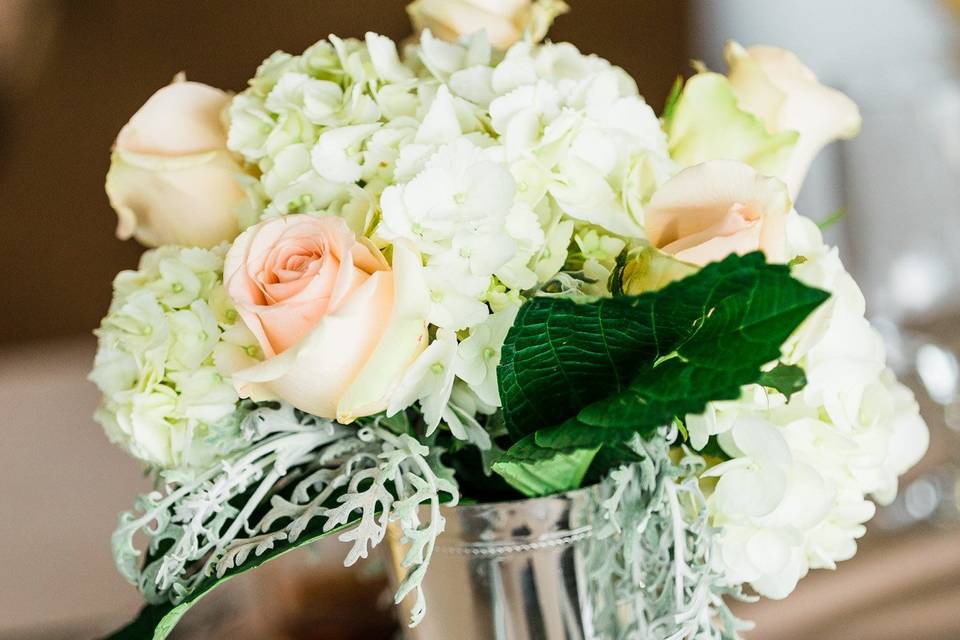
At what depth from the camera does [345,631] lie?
2.03 feet

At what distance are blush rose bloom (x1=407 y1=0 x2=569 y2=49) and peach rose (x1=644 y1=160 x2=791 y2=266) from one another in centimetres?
14

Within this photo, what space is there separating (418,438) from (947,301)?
731 mm

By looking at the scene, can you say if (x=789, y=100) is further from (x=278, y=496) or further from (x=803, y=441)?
(x=278, y=496)

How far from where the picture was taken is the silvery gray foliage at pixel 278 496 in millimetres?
336

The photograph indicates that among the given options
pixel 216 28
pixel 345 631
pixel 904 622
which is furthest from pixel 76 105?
pixel 904 622

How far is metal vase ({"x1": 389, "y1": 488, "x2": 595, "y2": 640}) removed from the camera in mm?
370

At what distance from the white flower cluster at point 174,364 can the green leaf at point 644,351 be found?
0.10 metres

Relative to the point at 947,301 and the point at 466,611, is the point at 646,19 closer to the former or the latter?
the point at 947,301

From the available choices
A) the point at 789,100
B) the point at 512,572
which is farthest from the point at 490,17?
the point at 512,572

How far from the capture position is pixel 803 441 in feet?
1.18

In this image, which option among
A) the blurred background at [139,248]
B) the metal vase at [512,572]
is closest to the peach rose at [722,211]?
the metal vase at [512,572]

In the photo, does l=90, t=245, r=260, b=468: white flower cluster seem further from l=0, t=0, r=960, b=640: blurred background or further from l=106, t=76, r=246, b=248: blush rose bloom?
A: l=0, t=0, r=960, b=640: blurred background

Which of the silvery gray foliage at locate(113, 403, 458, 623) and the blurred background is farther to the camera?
the blurred background

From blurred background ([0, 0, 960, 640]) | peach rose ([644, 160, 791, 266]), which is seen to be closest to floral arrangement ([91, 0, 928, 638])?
peach rose ([644, 160, 791, 266])
